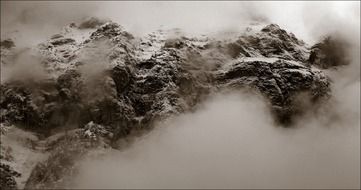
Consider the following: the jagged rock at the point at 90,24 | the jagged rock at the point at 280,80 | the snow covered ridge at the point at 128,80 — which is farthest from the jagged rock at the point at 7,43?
the jagged rock at the point at 280,80

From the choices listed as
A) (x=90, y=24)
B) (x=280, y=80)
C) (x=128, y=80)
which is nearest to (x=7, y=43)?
(x=90, y=24)

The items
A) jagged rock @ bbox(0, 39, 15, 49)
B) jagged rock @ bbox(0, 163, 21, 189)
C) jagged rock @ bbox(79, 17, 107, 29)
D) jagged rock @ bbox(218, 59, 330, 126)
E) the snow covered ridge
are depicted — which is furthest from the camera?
jagged rock @ bbox(79, 17, 107, 29)

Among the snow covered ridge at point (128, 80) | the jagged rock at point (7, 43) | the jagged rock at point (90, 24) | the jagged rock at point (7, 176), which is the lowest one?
the jagged rock at point (7, 176)

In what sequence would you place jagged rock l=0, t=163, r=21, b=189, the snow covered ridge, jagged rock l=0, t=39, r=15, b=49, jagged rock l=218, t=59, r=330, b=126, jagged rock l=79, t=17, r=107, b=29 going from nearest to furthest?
A: jagged rock l=0, t=163, r=21, b=189, the snow covered ridge, jagged rock l=218, t=59, r=330, b=126, jagged rock l=0, t=39, r=15, b=49, jagged rock l=79, t=17, r=107, b=29

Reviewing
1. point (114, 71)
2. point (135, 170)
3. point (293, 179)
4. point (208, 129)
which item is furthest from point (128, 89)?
point (293, 179)

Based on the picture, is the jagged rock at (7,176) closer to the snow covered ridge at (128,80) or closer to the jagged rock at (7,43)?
the snow covered ridge at (128,80)

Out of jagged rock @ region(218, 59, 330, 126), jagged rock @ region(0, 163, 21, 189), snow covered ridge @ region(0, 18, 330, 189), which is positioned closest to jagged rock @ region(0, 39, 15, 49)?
snow covered ridge @ region(0, 18, 330, 189)

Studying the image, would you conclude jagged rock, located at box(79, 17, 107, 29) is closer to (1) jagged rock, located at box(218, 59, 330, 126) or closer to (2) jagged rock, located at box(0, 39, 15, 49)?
(2) jagged rock, located at box(0, 39, 15, 49)

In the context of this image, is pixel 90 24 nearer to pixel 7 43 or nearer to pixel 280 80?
pixel 7 43

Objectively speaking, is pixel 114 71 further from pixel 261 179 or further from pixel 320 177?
pixel 320 177
